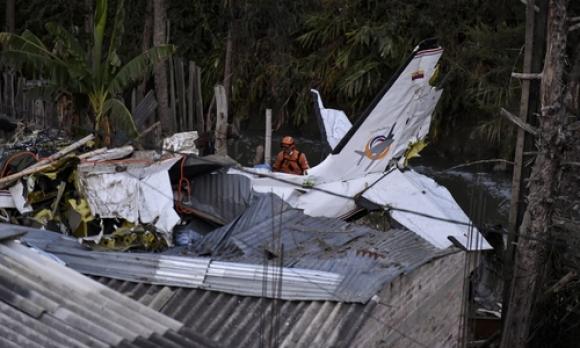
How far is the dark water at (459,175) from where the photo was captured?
2003 centimetres

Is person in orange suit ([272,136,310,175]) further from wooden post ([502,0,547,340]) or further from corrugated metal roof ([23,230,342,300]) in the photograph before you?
corrugated metal roof ([23,230,342,300])

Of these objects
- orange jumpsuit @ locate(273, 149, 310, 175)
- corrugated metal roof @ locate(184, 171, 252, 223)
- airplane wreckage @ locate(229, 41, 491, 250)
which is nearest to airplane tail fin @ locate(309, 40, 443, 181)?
airplane wreckage @ locate(229, 41, 491, 250)

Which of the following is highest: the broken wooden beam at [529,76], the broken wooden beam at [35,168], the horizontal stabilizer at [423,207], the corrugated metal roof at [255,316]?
the broken wooden beam at [529,76]

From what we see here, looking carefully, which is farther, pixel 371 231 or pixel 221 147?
pixel 221 147

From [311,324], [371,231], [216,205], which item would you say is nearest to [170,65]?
[216,205]

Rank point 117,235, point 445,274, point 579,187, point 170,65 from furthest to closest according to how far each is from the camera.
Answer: point 170,65 < point 579,187 < point 117,235 < point 445,274

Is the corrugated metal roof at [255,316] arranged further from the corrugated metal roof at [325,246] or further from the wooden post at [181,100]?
the wooden post at [181,100]

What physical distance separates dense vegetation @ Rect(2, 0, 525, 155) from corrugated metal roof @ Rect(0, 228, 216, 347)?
14.8 m

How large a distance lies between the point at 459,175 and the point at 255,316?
1643 centimetres

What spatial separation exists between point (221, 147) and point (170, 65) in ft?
10.4

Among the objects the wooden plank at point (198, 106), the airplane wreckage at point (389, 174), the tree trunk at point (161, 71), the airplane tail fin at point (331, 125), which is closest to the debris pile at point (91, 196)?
the airplane wreckage at point (389, 174)

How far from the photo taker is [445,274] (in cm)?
902

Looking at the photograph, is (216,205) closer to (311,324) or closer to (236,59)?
(311,324)

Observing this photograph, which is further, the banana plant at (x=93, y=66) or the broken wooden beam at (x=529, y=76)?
the banana plant at (x=93, y=66)
